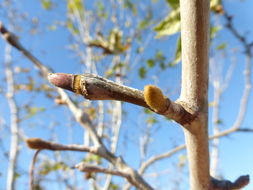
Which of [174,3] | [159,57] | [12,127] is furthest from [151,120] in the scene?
[174,3]

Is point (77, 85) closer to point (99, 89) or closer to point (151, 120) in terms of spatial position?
point (99, 89)

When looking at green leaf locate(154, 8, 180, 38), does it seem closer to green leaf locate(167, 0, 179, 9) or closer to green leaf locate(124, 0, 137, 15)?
green leaf locate(167, 0, 179, 9)

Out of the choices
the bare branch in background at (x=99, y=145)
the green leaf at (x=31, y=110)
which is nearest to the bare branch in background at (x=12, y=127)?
the green leaf at (x=31, y=110)

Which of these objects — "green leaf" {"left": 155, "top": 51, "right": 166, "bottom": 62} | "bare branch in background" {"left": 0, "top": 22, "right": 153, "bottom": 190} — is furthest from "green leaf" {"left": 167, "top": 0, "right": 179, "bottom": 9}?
"green leaf" {"left": 155, "top": 51, "right": 166, "bottom": 62}

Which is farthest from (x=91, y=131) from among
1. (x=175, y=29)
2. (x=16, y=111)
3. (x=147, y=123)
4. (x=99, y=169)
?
(x=16, y=111)

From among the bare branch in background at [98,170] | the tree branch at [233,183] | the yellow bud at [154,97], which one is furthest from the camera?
the bare branch in background at [98,170]

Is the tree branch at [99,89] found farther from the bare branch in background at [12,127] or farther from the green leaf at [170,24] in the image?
the bare branch in background at [12,127]

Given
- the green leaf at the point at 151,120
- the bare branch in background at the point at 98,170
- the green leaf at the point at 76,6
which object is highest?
the green leaf at the point at 76,6
